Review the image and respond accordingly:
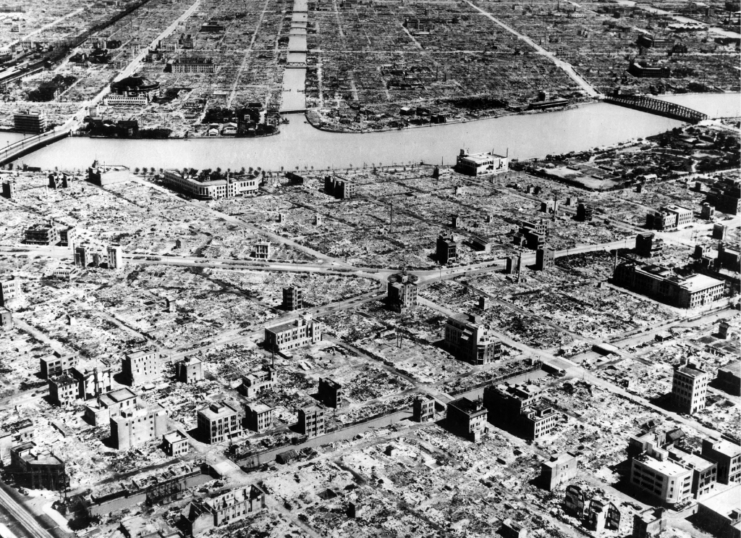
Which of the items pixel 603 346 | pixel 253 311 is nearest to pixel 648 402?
pixel 603 346

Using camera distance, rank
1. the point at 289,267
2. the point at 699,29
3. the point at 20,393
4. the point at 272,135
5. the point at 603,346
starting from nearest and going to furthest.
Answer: the point at 20,393 → the point at 603,346 → the point at 289,267 → the point at 272,135 → the point at 699,29

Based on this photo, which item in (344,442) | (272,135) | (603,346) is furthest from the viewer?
(272,135)

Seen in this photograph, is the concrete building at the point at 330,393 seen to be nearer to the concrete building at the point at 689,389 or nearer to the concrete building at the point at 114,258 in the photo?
the concrete building at the point at 689,389

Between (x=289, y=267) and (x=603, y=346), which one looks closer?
(x=603, y=346)

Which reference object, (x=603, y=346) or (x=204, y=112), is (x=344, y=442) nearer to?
(x=603, y=346)

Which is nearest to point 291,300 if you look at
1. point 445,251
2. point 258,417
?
point 445,251

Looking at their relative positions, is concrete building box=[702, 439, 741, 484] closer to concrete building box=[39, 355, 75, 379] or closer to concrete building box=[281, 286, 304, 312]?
concrete building box=[281, 286, 304, 312]

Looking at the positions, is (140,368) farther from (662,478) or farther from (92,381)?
(662,478)
